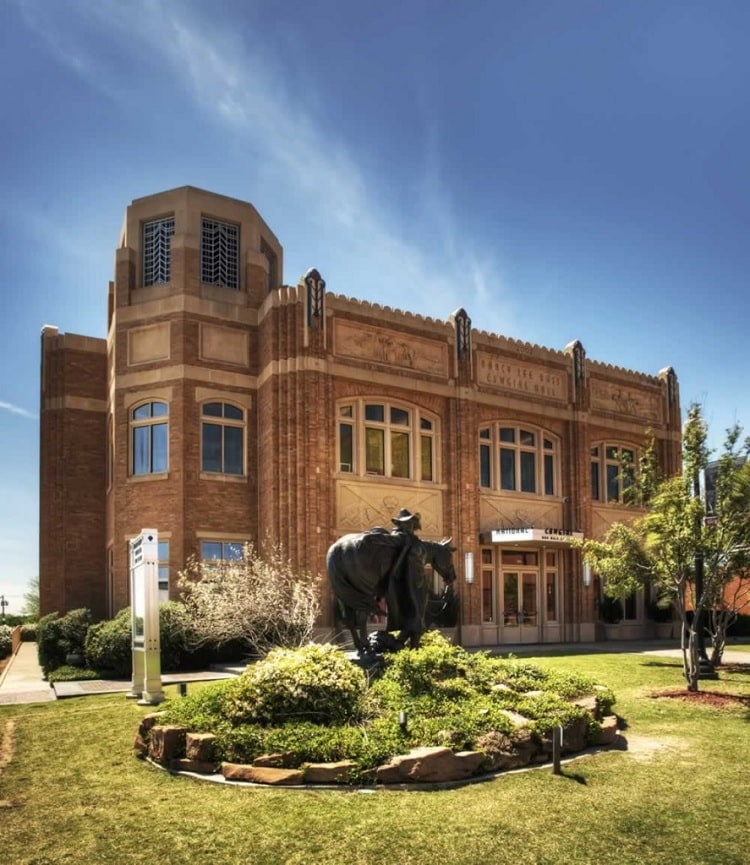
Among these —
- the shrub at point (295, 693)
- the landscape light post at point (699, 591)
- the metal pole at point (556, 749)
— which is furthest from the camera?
the landscape light post at point (699, 591)

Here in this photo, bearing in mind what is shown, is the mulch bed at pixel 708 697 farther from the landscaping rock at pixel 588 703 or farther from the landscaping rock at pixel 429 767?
the landscaping rock at pixel 429 767

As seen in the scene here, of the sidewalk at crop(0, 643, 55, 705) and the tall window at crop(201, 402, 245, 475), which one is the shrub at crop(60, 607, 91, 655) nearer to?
the sidewalk at crop(0, 643, 55, 705)

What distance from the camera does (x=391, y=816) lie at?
7.61 metres

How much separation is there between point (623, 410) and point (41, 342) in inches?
928

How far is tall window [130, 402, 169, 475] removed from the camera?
2605 centimetres

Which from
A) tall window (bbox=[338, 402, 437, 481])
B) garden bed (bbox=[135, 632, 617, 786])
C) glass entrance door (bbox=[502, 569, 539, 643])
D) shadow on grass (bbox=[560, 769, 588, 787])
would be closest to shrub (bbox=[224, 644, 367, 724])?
garden bed (bbox=[135, 632, 617, 786])

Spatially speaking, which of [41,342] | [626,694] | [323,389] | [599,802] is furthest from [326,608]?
[599,802]

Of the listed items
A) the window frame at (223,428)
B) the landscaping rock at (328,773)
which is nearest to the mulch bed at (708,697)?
the landscaping rock at (328,773)

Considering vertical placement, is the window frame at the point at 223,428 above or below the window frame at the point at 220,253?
below

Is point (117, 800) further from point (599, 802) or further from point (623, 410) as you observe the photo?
point (623, 410)

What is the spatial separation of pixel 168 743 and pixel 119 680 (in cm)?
1106

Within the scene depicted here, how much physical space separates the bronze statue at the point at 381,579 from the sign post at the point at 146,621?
3.98 m

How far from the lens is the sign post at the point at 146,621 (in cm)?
1499

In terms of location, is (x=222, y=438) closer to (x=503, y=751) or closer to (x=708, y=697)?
(x=708, y=697)
